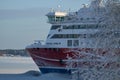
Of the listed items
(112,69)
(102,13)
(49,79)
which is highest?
(102,13)

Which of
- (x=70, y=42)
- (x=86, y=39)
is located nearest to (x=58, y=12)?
(x=70, y=42)

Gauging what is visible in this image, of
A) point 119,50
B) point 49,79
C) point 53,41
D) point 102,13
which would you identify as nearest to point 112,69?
point 119,50

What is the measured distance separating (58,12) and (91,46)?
29.3 metres

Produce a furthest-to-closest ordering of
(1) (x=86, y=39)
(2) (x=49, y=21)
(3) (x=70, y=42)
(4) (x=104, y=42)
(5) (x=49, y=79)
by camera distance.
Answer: (2) (x=49, y=21) → (3) (x=70, y=42) → (5) (x=49, y=79) → (1) (x=86, y=39) → (4) (x=104, y=42)

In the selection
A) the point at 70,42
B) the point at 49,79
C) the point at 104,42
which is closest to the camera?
the point at 104,42

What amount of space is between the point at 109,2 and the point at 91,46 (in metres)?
0.86

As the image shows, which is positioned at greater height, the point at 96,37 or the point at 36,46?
the point at 96,37

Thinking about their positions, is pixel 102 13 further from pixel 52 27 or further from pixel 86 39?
pixel 52 27

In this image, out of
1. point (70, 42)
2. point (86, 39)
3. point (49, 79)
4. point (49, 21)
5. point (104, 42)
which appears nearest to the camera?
point (104, 42)

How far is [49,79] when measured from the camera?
3322 cm

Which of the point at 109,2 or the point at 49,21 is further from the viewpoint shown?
the point at 49,21

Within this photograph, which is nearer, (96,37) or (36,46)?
(96,37)

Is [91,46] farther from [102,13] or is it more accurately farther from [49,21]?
[49,21]

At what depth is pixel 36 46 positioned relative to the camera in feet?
124
